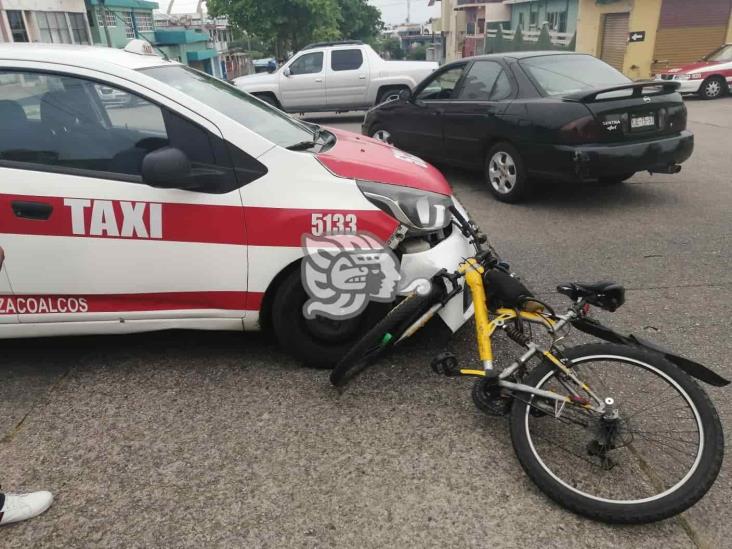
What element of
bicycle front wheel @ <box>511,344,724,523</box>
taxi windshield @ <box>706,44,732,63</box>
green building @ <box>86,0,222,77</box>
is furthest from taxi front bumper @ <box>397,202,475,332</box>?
green building @ <box>86,0,222,77</box>

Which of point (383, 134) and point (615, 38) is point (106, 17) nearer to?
point (615, 38)

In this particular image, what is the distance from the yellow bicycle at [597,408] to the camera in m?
2.16

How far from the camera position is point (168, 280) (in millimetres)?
3064

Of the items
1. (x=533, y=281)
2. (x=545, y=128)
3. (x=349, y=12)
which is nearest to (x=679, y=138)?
(x=545, y=128)

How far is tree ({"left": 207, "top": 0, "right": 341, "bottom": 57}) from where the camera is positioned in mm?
27953

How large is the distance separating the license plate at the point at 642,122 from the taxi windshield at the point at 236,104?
3.51m

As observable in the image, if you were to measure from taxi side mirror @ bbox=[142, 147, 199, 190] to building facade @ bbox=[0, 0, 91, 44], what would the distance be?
26.1 m

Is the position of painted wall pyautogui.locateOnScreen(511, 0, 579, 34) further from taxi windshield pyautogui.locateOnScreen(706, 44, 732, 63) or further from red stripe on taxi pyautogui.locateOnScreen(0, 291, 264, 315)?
red stripe on taxi pyautogui.locateOnScreen(0, 291, 264, 315)

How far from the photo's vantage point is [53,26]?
27391 mm

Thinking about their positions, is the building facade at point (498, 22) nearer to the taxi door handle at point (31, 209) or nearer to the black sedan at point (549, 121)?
the black sedan at point (549, 121)

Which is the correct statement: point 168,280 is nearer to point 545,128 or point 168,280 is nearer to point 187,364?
point 187,364

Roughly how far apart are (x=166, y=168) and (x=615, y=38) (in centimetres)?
2633

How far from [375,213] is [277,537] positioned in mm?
1618

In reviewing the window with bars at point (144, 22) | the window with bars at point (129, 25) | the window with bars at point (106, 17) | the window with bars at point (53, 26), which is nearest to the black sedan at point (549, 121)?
the window with bars at point (53, 26)
